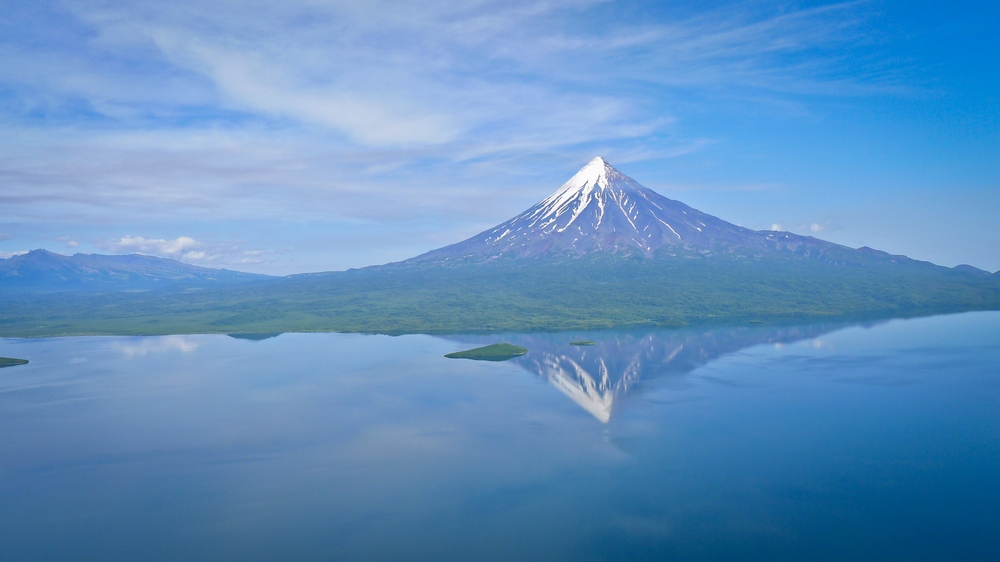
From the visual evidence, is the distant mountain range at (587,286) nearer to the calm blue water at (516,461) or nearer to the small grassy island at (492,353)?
the small grassy island at (492,353)

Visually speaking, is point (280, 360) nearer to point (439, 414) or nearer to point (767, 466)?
point (439, 414)

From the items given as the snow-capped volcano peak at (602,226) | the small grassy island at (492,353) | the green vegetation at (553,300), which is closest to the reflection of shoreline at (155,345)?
the green vegetation at (553,300)

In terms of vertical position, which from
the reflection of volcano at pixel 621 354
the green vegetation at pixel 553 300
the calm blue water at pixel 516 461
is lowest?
the calm blue water at pixel 516 461

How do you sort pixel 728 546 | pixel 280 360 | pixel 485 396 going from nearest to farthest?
pixel 728 546 < pixel 485 396 < pixel 280 360

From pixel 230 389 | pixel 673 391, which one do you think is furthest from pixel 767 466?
pixel 230 389

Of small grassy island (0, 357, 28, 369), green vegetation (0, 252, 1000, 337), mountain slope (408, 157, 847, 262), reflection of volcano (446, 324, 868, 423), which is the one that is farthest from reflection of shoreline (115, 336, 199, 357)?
mountain slope (408, 157, 847, 262)

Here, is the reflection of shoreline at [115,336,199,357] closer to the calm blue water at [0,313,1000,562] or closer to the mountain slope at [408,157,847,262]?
the calm blue water at [0,313,1000,562]

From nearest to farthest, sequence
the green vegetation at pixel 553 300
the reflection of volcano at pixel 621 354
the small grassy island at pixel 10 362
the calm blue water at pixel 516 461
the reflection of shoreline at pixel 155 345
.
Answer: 1. the calm blue water at pixel 516 461
2. the reflection of volcano at pixel 621 354
3. the small grassy island at pixel 10 362
4. the reflection of shoreline at pixel 155 345
5. the green vegetation at pixel 553 300
